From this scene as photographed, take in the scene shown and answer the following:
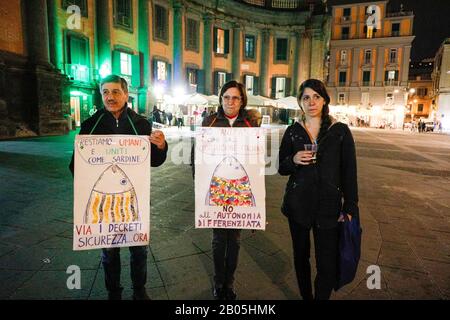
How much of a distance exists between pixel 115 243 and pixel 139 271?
0.33 meters

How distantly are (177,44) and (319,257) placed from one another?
94.5ft

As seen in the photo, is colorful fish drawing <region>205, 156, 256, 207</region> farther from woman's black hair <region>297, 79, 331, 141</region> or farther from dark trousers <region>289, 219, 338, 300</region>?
woman's black hair <region>297, 79, 331, 141</region>

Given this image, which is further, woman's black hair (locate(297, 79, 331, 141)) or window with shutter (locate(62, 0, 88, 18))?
window with shutter (locate(62, 0, 88, 18))

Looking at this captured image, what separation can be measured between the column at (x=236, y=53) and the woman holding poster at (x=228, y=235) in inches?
1251

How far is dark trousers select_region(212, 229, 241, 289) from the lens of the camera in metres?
2.79

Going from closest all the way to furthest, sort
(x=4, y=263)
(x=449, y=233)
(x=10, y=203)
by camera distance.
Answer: (x=4, y=263) < (x=449, y=233) < (x=10, y=203)

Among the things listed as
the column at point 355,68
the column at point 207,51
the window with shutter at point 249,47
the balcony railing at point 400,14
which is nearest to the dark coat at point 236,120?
the column at point 207,51

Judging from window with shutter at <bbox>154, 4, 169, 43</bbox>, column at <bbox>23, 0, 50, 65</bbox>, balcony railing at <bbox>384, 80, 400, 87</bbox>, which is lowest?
column at <bbox>23, 0, 50, 65</bbox>

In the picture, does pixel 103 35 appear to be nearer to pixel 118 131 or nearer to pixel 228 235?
pixel 118 131

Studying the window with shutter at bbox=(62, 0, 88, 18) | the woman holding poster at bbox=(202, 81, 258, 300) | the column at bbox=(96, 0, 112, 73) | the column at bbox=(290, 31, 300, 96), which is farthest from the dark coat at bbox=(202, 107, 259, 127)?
the column at bbox=(290, 31, 300, 96)

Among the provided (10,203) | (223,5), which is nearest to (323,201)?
(10,203)

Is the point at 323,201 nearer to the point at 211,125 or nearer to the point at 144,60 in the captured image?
the point at 211,125

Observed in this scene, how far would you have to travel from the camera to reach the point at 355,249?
2.37m

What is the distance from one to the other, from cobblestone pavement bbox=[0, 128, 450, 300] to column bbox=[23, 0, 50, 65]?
12.6 meters
